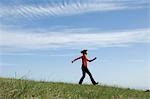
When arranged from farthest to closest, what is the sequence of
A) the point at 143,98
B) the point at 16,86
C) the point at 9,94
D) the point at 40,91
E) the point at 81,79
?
the point at 81,79
the point at 143,98
the point at 40,91
the point at 16,86
the point at 9,94

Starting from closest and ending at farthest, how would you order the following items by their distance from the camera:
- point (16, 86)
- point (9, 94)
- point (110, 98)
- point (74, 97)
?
point (9, 94) < point (16, 86) < point (74, 97) < point (110, 98)

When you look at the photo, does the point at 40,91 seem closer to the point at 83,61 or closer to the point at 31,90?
the point at 31,90

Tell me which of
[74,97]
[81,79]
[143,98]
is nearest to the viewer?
[74,97]

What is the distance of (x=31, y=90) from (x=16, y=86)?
553 millimetres

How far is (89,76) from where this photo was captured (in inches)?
1087

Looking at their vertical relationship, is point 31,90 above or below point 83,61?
below

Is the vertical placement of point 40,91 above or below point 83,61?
below

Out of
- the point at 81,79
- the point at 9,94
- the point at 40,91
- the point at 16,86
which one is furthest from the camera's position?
the point at 81,79

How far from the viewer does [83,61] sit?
91.8 feet

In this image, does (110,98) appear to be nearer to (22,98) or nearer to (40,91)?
(40,91)

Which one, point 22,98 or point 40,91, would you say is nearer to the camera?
point 22,98

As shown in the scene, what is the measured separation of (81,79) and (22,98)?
51.0 ft

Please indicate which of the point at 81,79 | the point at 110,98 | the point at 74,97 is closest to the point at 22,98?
the point at 74,97

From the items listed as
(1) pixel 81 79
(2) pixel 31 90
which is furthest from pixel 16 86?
(1) pixel 81 79
